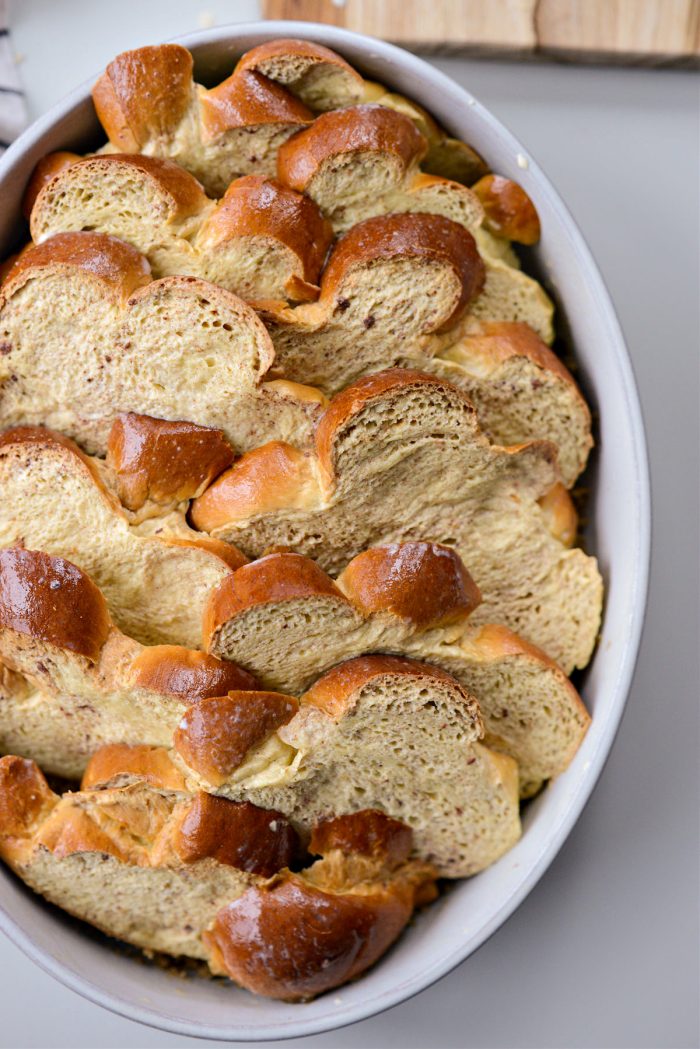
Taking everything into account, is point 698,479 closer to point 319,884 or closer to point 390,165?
point 390,165

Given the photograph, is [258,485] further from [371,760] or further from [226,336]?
[371,760]

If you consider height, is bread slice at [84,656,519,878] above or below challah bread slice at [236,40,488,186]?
below

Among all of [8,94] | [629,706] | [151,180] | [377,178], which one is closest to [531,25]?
[377,178]

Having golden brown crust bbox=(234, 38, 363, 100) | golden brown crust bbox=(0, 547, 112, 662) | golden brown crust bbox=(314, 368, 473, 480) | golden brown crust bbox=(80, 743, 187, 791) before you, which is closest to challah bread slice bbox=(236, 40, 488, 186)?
golden brown crust bbox=(234, 38, 363, 100)

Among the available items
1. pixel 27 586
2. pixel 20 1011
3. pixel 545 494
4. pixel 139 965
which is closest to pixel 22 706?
pixel 27 586

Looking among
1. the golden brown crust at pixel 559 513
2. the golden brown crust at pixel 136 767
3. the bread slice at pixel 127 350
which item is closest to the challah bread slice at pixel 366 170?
the bread slice at pixel 127 350

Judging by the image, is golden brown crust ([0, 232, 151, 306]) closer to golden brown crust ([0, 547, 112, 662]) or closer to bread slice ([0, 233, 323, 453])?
bread slice ([0, 233, 323, 453])
